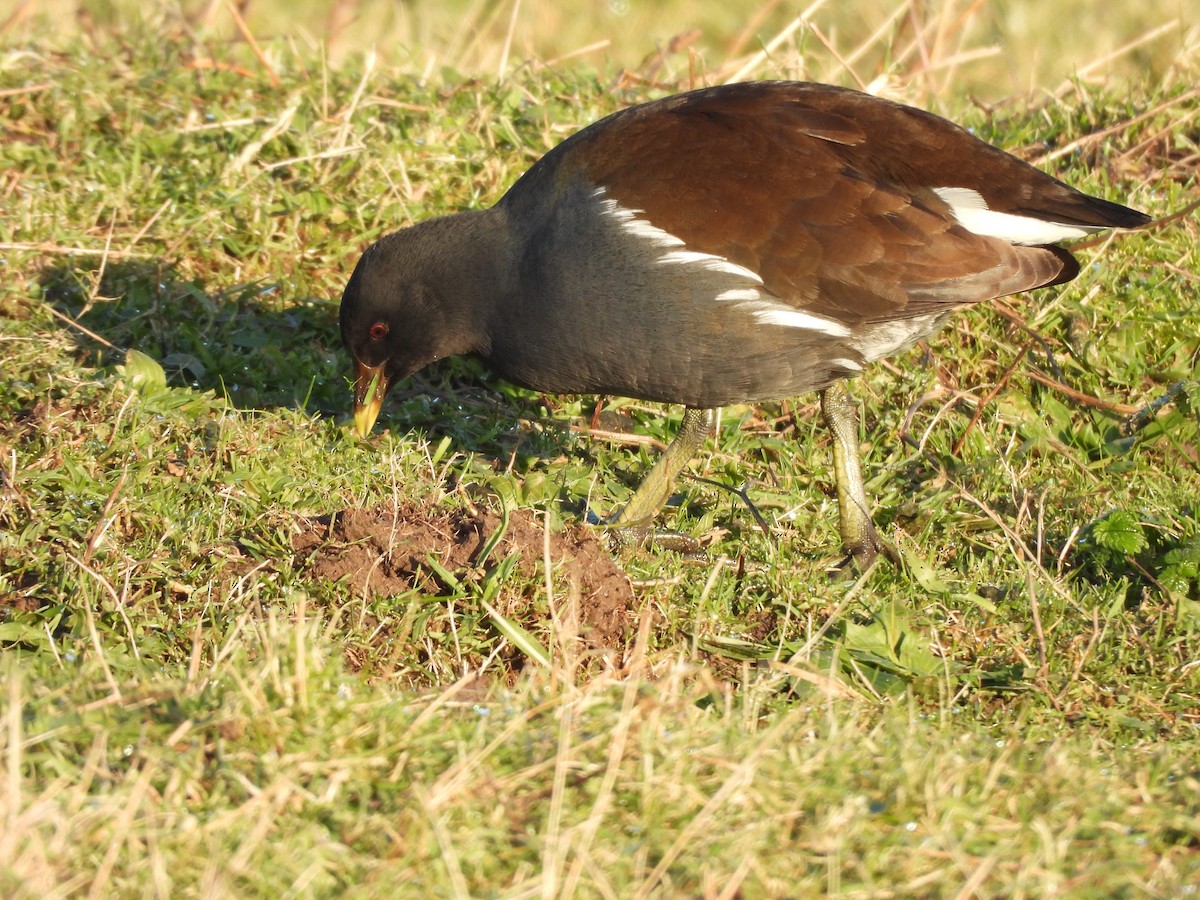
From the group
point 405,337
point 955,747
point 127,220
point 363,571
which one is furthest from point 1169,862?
point 127,220

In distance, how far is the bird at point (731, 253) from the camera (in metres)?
3.62

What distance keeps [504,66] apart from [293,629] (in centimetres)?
357

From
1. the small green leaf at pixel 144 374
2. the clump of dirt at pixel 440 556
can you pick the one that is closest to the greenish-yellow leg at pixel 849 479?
the clump of dirt at pixel 440 556

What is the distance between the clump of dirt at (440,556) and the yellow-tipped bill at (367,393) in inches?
23.3

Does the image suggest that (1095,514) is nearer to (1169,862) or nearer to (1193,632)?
(1193,632)

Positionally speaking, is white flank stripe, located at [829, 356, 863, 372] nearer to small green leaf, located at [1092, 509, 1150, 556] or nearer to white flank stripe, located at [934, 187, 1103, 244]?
white flank stripe, located at [934, 187, 1103, 244]

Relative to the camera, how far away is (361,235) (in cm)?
493

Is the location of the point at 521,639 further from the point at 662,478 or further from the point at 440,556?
the point at 662,478

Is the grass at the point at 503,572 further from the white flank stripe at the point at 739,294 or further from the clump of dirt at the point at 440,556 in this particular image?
the white flank stripe at the point at 739,294

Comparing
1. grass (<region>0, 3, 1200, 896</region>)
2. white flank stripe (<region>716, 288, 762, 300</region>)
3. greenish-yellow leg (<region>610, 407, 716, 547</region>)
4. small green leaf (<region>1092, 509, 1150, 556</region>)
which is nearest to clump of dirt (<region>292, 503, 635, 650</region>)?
grass (<region>0, 3, 1200, 896</region>)

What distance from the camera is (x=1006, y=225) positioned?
3701 mm

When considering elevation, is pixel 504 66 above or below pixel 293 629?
above

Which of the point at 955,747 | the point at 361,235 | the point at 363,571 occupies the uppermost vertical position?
the point at 361,235

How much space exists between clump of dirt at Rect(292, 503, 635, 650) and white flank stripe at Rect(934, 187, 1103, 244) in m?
1.36
